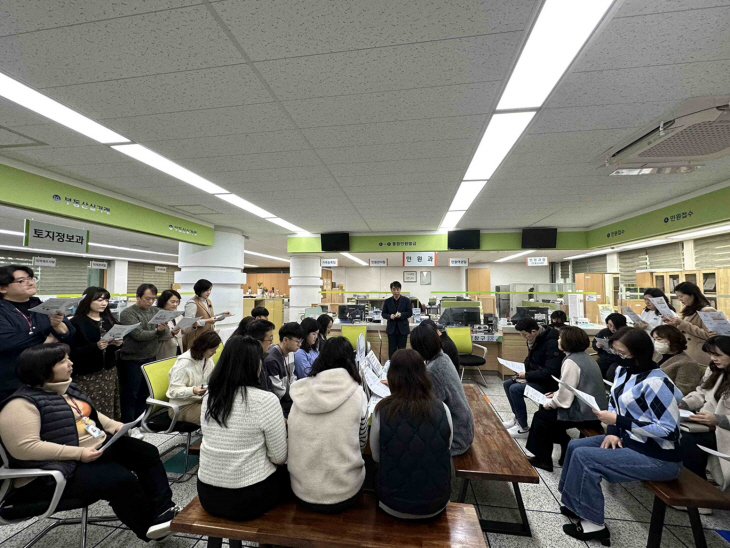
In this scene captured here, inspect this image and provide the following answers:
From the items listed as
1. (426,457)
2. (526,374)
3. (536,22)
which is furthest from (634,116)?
(426,457)

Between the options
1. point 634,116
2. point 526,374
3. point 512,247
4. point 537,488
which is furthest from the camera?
point 512,247

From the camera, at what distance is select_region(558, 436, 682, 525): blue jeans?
6.37ft

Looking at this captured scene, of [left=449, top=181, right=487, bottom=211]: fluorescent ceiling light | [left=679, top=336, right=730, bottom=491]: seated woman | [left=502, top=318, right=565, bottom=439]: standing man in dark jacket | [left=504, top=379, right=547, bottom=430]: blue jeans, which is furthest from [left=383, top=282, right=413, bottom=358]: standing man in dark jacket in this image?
[left=679, top=336, right=730, bottom=491]: seated woman

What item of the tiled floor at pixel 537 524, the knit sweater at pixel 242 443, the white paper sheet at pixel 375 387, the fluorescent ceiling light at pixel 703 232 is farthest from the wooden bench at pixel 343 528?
the fluorescent ceiling light at pixel 703 232

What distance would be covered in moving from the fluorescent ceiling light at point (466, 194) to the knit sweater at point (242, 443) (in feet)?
10.8

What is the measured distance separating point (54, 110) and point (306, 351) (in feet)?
8.87

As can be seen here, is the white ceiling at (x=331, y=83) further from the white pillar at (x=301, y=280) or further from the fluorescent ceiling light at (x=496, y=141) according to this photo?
the white pillar at (x=301, y=280)

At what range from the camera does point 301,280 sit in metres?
8.40

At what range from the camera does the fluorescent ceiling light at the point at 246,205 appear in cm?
445

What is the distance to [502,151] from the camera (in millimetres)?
2994

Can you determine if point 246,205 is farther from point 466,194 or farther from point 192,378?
point 466,194

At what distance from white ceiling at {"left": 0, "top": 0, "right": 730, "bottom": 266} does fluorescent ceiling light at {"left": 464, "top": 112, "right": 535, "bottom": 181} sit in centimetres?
9

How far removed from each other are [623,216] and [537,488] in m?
5.18

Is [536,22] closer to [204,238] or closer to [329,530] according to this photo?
[329,530]
